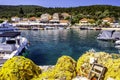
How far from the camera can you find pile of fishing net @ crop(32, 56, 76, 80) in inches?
285

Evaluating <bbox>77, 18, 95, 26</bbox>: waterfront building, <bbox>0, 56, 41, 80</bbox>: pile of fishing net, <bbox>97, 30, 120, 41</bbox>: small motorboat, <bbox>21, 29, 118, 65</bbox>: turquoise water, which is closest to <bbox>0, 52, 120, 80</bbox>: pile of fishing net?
<bbox>0, 56, 41, 80</bbox>: pile of fishing net

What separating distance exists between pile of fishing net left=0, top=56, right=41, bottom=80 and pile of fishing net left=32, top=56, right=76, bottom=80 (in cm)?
34

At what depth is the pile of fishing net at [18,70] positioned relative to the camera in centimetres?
723

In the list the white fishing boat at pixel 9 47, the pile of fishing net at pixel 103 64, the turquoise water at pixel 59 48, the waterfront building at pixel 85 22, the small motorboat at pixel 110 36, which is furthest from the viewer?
the waterfront building at pixel 85 22

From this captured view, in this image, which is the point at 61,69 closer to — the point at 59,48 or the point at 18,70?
the point at 18,70

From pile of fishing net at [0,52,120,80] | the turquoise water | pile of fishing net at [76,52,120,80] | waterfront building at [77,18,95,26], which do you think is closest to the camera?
pile of fishing net at [76,52,120,80]

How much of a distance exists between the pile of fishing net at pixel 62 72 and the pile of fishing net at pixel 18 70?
1.10 ft

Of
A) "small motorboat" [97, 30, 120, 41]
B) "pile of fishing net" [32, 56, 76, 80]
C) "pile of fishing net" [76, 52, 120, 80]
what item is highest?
"pile of fishing net" [76, 52, 120, 80]

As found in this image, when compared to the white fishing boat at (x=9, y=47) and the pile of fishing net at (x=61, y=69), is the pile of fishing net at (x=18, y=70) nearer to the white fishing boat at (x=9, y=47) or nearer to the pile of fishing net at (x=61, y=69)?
the pile of fishing net at (x=61, y=69)

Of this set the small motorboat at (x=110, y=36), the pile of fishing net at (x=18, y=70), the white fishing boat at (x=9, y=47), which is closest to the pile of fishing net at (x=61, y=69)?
the pile of fishing net at (x=18, y=70)

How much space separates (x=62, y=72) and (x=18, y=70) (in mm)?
1257

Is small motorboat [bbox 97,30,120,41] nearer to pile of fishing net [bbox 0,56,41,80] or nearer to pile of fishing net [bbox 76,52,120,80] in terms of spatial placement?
pile of fishing net [bbox 76,52,120,80]

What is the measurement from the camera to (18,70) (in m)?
7.35

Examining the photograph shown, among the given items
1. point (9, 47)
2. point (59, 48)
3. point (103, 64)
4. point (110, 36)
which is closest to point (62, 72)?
point (103, 64)
